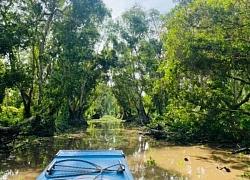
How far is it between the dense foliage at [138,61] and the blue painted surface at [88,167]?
6245 millimetres

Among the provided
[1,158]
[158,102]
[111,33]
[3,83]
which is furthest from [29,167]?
[111,33]

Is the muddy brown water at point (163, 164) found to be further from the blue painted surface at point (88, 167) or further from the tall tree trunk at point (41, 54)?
the tall tree trunk at point (41, 54)

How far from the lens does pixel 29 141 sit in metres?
18.6

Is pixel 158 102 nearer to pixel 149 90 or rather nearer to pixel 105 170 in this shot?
pixel 149 90

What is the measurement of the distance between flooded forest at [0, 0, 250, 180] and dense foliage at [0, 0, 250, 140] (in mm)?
68

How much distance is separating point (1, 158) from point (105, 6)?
17712 mm

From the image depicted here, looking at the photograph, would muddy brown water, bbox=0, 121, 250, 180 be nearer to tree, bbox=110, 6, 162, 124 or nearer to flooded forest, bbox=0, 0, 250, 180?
flooded forest, bbox=0, 0, 250, 180

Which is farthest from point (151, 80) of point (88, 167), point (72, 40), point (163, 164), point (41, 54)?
point (88, 167)

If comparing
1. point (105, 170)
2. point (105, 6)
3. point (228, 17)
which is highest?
point (105, 6)

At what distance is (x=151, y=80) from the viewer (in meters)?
35.8

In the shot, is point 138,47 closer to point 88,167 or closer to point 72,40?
point 72,40

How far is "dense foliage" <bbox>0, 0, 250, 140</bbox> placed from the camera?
37.4 feet

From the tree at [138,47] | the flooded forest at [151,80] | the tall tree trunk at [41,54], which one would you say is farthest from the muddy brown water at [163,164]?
the tree at [138,47]

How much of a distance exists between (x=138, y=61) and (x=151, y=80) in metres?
3.05
